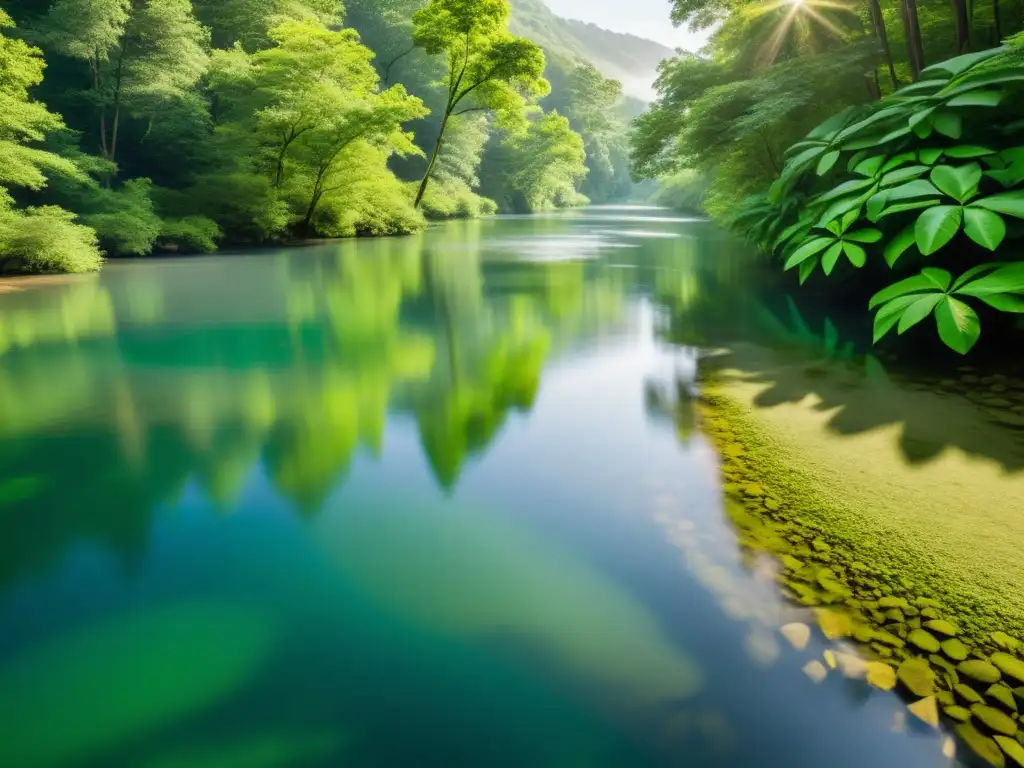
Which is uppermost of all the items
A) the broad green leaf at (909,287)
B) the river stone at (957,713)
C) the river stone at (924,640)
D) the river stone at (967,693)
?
the broad green leaf at (909,287)

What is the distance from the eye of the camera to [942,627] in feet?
7.45

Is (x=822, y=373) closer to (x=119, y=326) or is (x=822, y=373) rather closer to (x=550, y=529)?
(x=550, y=529)

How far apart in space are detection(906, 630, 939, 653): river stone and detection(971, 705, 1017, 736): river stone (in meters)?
0.26

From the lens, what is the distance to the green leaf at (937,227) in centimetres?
412

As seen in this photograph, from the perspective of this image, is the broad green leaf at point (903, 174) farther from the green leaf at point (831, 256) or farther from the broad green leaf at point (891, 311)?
the broad green leaf at point (891, 311)

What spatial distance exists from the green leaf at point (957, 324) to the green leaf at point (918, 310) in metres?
0.06

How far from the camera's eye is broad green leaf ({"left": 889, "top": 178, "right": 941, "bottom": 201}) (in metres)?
4.52

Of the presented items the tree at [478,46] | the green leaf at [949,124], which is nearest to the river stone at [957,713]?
the green leaf at [949,124]

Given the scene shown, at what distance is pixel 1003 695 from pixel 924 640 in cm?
28

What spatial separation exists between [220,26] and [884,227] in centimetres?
2591

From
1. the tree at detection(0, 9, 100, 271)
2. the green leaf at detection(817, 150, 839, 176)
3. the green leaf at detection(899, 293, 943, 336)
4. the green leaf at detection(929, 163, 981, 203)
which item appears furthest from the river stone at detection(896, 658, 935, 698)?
the tree at detection(0, 9, 100, 271)

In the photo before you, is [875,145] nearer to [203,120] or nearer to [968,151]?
[968,151]

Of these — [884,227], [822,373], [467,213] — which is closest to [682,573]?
[822,373]

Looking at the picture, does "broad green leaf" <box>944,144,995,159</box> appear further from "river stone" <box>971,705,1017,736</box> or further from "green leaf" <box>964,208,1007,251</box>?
"river stone" <box>971,705,1017,736</box>
